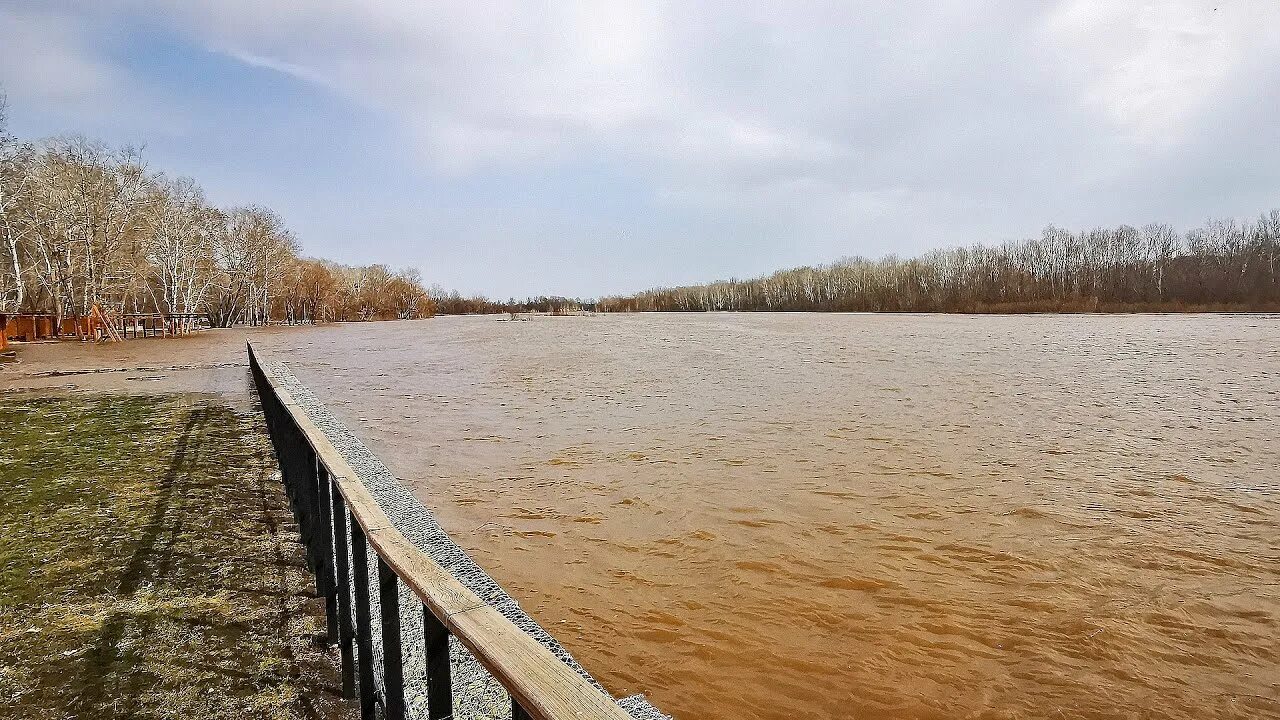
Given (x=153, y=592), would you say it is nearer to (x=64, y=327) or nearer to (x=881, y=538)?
(x=881, y=538)

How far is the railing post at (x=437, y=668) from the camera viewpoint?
1649mm

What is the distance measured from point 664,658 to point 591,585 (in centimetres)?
Result: 116

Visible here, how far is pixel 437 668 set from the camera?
168cm

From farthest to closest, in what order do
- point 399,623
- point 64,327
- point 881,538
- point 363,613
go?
point 64,327, point 881,538, point 363,613, point 399,623

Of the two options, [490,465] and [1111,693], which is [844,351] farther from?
[1111,693]

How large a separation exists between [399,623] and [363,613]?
460 millimetres

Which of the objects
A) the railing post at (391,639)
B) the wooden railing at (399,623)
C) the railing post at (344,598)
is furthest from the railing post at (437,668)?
the railing post at (344,598)

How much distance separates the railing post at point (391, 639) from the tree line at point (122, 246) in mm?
34014

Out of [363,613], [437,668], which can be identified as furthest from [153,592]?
[437,668]

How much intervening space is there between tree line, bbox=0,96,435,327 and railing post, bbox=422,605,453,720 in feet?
113

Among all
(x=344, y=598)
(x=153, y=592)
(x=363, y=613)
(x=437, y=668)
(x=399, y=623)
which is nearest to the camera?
(x=437, y=668)

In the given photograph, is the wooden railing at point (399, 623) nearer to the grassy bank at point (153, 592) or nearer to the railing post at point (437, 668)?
the railing post at point (437, 668)

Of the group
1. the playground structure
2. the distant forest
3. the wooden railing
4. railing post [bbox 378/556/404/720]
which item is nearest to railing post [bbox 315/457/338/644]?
the wooden railing

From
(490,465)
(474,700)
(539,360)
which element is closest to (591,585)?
(474,700)
